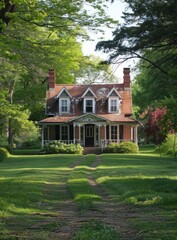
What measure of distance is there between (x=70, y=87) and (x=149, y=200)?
1599 inches

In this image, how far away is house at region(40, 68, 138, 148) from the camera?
47.4 meters

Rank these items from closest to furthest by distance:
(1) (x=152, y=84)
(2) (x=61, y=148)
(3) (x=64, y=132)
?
(1) (x=152, y=84), (2) (x=61, y=148), (3) (x=64, y=132)

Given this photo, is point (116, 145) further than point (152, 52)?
Yes

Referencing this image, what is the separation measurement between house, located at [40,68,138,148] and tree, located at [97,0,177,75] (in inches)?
1226

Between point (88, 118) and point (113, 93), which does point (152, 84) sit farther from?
point (113, 93)

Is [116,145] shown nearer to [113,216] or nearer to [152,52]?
[152,52]

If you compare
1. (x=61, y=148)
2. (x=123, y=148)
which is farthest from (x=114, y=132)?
(x=61, y=148)

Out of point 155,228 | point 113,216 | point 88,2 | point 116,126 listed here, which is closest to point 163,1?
point 88,2

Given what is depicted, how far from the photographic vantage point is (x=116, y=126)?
160 feet

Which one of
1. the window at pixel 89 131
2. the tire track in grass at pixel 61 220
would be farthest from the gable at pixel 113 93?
the tire track in grass at pixel 61 220

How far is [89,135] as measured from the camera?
49125 millimetres

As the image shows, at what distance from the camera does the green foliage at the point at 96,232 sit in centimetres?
722

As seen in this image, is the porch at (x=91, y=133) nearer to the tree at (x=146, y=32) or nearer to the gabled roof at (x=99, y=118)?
the gabled roof at (x=99, y=118)

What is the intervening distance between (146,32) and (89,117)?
105 feet
